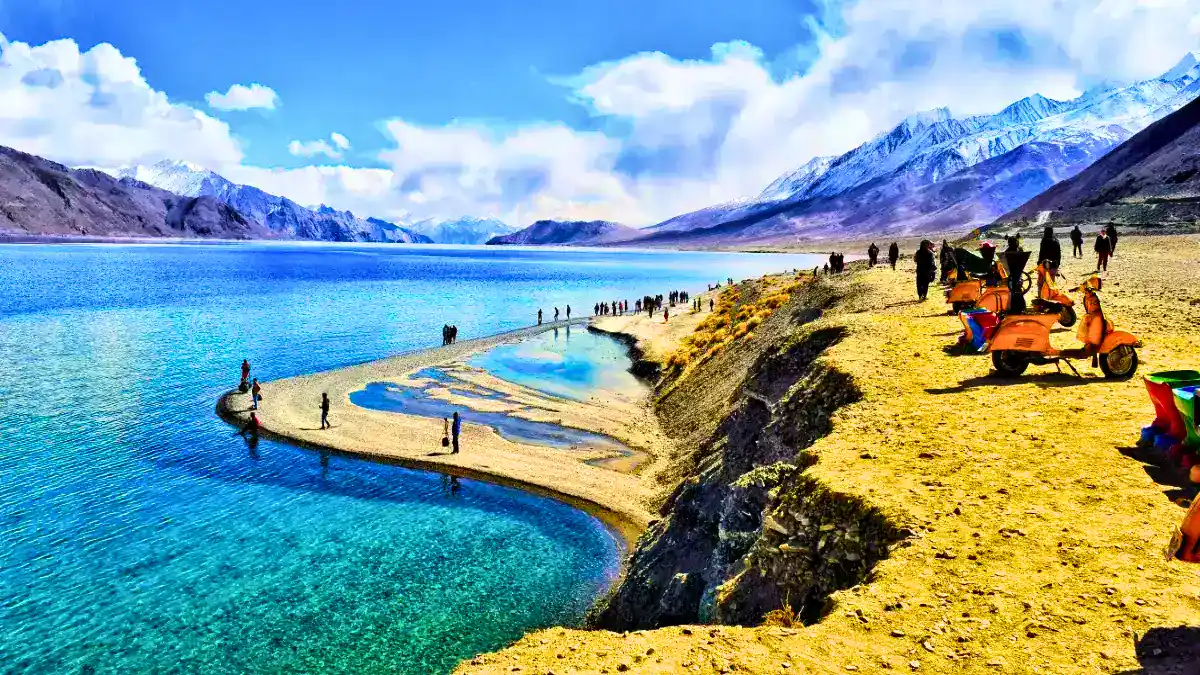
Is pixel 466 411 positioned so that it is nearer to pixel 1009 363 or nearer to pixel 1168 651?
pixel 1009 363

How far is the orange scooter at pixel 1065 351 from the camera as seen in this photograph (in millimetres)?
14930

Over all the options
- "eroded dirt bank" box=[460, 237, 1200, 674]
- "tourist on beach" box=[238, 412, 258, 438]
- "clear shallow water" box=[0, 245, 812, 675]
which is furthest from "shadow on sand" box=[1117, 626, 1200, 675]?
"tourist on beach" box=[238, 412, 258, 438]

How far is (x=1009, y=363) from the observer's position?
16.1 m

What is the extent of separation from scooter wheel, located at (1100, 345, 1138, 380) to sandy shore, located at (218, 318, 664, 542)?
16.5 m

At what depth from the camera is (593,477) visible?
31.6 metres

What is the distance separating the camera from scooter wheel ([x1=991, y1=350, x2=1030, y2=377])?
16.0 meters

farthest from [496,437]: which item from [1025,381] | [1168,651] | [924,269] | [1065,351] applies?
[1168,651]

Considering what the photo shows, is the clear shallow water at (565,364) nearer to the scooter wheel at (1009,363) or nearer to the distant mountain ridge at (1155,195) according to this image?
the scooter wheel at (1009,363)

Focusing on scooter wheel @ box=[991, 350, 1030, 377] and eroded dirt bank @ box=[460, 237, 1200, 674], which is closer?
eroded dirt bank @ box=[460, 237, 1200, 674]

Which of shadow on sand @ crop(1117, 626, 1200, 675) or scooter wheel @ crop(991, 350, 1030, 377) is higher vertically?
scooter wheel @ crop(991, 350, 1030, 377)

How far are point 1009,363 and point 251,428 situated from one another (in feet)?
125

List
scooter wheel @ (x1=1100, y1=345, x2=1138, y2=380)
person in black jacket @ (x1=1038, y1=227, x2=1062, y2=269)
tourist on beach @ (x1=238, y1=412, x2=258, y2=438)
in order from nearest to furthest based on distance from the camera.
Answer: scooter wheel @ (x1=1100, y1=345, x2=1138, y2=380) < person in black jacket @ (x1=1038, y1=227, x2=1062, y2=269) < tourist on beach @ (x1=238, y1=412, x2=258, y2=438)

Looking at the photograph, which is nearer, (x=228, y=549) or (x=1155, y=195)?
(x=228, y=549)

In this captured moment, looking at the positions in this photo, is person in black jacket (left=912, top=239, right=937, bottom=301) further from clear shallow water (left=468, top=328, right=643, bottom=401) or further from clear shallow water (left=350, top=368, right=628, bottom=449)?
clear shallow water (left=468, top=328, right=643, bottom=401)
